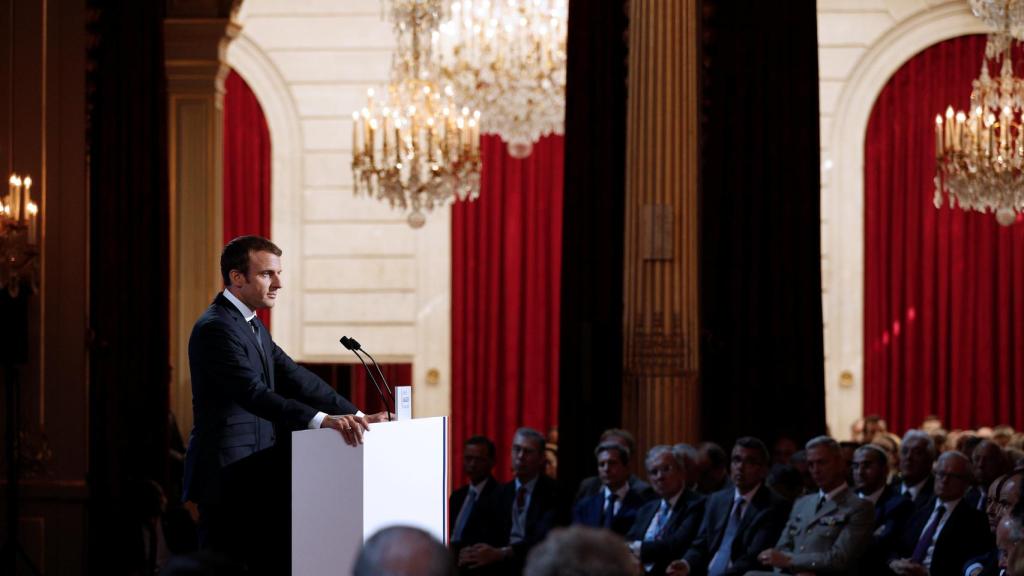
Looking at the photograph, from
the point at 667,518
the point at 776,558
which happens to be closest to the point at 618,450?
the point at 667,518

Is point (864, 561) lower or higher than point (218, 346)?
lower

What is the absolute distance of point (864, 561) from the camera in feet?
21.0

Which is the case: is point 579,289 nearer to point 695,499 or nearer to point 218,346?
point 695,499

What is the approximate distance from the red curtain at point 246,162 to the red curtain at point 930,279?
223 inches

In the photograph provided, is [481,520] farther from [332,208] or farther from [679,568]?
[332,208]

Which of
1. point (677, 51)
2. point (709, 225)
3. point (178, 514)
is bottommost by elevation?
point (178, 514)

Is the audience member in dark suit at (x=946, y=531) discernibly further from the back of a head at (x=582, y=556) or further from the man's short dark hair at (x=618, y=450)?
the back of a head at (x=582, y=556)

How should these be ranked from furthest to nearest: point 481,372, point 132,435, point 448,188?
point 481,372 < point 448,188 < point 132,435

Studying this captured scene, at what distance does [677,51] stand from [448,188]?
2849 millimetres

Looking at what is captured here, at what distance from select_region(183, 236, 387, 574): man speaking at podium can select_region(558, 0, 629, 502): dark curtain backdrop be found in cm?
375

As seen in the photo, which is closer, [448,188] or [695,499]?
[695,499]

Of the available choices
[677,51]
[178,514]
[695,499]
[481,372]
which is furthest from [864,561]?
[481,372]

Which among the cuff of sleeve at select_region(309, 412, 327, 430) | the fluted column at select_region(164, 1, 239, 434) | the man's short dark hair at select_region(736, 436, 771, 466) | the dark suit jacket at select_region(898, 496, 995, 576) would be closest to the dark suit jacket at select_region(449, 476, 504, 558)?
the man's short dark hair at select_region(736, 436, 771, 466)

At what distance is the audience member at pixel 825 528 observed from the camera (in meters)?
6.27
